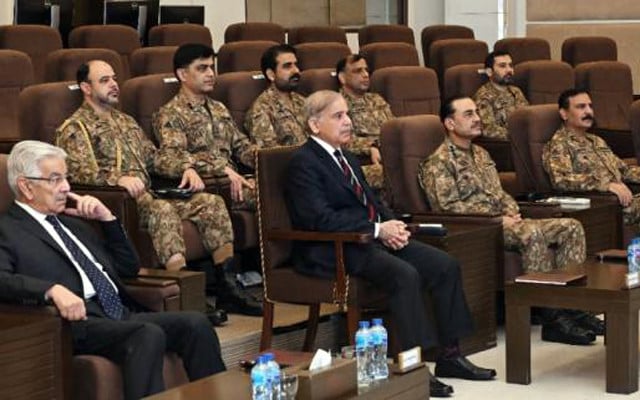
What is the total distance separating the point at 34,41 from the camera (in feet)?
28.0

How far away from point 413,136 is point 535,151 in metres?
1.09

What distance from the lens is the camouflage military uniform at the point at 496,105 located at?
908 cm

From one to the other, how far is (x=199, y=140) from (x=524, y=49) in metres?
4.73

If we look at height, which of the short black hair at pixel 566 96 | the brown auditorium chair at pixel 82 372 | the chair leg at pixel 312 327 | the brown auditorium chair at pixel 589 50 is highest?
the brown auditorium chair at pixel 589 50

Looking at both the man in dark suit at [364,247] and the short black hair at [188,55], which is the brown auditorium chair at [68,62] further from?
the man in dark suit at [364,247]

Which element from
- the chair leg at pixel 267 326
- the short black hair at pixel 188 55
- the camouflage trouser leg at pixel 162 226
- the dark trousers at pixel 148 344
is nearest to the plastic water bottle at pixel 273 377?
the dark trousers at pixel 148 344

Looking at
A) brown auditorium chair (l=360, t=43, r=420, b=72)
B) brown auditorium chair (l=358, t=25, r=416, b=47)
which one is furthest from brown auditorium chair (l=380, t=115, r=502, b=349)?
brown auditorium chair (l=358, t=25, r=416, b=47)

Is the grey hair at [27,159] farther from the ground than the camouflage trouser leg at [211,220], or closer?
farther from the ground

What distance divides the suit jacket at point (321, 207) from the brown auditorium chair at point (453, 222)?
0.46 m

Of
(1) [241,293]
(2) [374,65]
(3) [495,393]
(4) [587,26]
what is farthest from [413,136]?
(4) [587,26]

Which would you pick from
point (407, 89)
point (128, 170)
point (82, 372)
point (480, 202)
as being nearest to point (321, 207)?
point (128, 170)

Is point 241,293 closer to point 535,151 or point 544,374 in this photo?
point 544,374

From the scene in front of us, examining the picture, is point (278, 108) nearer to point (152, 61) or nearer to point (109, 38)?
point (152, 61)

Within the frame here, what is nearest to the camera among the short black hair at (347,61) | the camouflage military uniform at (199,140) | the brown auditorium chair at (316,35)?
the camouflage military uniform at (199,140)
